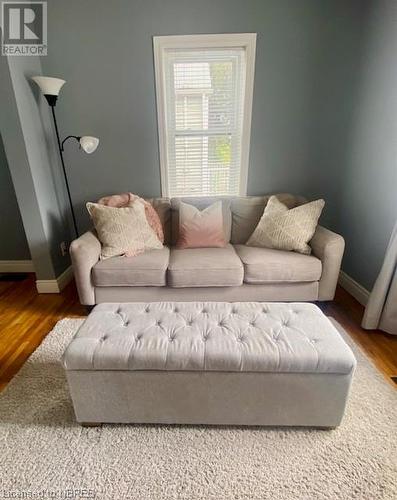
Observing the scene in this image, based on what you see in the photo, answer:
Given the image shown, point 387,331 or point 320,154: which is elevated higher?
point 320,154

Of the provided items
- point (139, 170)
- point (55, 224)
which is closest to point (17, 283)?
point (55, 224)

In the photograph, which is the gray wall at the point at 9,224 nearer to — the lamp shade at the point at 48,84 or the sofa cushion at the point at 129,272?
the lamp shade at the point at 48,84

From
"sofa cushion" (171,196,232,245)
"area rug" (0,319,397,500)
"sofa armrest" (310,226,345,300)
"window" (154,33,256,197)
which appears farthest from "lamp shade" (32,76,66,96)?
"sofa armrest" (310,226,345,300)

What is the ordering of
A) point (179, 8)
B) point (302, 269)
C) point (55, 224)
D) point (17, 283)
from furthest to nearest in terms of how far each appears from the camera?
1. point (17, 283)
2. point (55, 224)
3. point (179, 8)
4. point (302, 269)

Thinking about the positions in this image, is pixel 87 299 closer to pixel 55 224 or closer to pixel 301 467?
pixel 55 224

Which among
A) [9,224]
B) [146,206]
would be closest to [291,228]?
[146,206]

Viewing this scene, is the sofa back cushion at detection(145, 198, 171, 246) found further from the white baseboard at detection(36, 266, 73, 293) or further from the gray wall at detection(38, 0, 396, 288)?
the white baseboard at detection(36, 266, 73, 293)

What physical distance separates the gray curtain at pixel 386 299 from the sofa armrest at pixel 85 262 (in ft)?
6.80

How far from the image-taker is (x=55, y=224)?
254cm

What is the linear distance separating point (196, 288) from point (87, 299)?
0.86 meters

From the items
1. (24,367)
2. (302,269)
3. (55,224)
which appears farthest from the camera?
(55,224)

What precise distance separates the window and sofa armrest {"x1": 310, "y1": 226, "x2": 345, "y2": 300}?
1.01 metres

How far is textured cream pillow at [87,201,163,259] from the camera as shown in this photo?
207 cm
